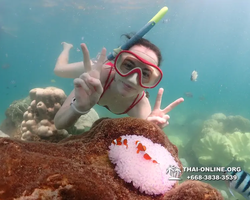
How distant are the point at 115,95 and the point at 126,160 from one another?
6.84 ft

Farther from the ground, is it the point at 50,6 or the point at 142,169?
the point at 50,6

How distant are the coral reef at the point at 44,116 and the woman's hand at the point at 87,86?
2069 millimetres

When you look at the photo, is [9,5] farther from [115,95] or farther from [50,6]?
[115,95]

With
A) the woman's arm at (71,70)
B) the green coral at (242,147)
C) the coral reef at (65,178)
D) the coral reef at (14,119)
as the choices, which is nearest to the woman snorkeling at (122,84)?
the woman's arm at (71,70)

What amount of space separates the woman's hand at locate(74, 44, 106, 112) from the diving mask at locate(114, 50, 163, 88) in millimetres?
411

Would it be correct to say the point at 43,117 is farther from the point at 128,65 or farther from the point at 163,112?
the point at 163,112

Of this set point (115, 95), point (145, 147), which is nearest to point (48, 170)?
point (145, 147)

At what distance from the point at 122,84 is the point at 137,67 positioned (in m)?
0.37

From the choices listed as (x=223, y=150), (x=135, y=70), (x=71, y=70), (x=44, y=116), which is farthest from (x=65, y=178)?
(x=223, y=150)

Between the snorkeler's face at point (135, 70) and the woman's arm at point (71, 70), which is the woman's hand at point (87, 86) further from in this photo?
the woman's arm at point (71, 70)

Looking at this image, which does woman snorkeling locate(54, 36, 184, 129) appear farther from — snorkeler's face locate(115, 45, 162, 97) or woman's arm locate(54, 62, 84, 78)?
woman's arm locate(54, 62, 84, 78)

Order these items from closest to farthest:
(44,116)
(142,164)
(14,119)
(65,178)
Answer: (65,178)
(142,164)
(44,116)
(14,119)

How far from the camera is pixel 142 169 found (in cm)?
167

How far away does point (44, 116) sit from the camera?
15.1ft
